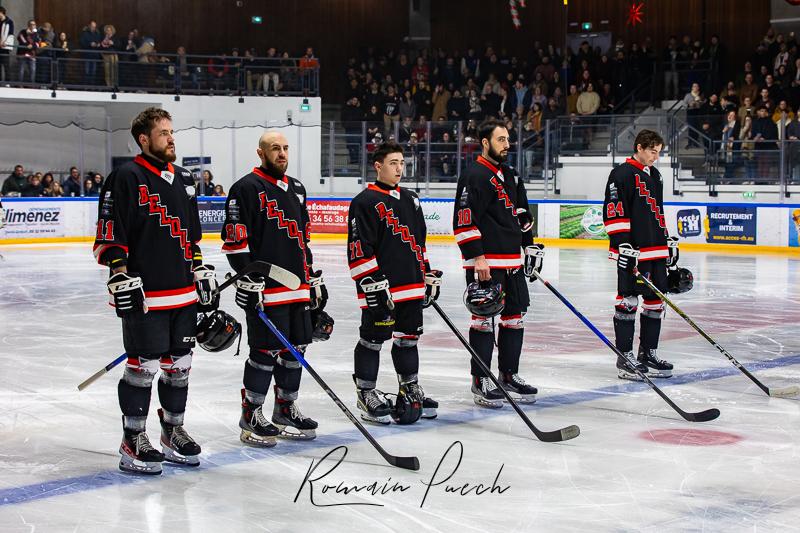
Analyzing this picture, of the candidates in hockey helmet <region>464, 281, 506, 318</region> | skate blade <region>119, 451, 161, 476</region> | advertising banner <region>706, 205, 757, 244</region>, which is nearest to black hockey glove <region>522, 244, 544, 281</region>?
hockey helmet <region>464, 281, 506, 318</region>

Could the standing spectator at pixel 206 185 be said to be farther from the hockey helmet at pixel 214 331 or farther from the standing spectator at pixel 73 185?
the hockey helmet at pixel 214 331

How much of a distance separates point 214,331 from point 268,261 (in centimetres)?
47

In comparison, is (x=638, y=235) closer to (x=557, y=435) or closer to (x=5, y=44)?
(x=557, y=435)

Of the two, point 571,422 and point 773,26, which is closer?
point 571,422

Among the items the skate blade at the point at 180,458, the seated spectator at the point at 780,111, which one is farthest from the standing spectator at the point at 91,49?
the skate blade at the point at 180,458

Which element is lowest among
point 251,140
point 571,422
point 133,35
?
point 571,422

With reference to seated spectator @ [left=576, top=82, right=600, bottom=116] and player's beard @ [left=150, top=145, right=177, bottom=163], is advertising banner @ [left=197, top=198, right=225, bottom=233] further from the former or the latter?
player's beard @ [left=150, top=145, right=177, bottom=163]

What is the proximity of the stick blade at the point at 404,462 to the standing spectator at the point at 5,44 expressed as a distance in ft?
58.8

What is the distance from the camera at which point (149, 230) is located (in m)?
4.60

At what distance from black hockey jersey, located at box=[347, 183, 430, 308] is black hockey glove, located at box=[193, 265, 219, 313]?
90 centimetres

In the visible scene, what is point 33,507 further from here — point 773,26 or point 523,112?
point 773,26

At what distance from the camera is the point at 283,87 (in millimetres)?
23250

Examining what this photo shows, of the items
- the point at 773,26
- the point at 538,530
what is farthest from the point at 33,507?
the point at 773,26

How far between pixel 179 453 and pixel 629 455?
2.04 m
